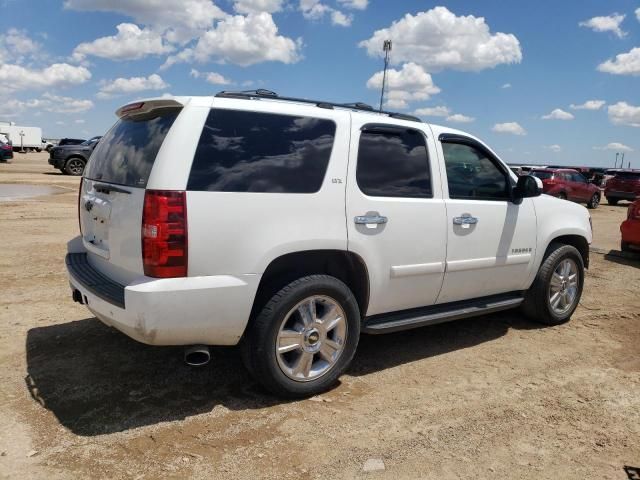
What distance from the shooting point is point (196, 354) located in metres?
3.22

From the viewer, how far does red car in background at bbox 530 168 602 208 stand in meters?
20.0

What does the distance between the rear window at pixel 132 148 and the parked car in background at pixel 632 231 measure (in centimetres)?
864

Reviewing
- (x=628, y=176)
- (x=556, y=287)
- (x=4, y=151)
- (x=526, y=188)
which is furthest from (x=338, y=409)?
(x=4, y=151)

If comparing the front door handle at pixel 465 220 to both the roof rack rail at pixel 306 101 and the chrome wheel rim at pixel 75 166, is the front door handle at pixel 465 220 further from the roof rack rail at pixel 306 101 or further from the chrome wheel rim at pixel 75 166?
the chrome wheel rim at pixel 75 166

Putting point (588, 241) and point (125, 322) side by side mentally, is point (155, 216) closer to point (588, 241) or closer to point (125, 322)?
point (125, 322)

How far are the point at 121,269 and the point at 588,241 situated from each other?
4678 mm

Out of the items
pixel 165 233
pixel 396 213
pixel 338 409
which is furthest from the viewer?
pixel 396 213

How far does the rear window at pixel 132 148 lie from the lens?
3.16m

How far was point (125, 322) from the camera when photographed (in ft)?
9.93

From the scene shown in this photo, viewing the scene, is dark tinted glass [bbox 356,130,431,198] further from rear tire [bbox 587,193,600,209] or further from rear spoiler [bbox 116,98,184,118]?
rear tire [bbox 587,193,600,209]

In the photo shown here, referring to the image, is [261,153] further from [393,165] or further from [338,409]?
[338,409]

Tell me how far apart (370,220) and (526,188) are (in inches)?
71.5

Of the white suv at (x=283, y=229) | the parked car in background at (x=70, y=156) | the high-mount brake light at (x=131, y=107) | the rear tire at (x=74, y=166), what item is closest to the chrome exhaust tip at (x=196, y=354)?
the white suv at (x=283, y=229)

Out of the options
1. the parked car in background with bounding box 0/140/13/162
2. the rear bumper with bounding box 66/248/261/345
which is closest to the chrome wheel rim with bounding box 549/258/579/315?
the rear bumper with bounding box 66/248/261/345
